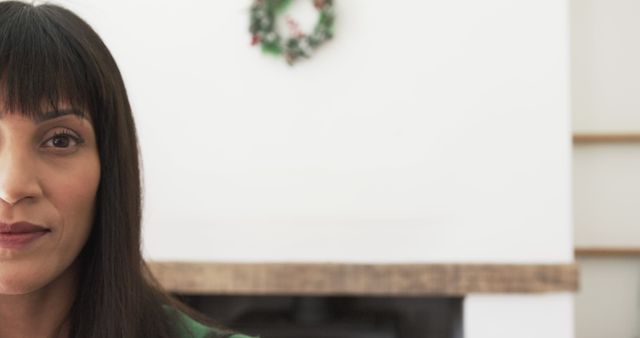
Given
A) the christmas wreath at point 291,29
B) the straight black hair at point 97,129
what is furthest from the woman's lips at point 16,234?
the christmas wreath at point 291,29

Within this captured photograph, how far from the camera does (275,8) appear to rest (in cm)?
254

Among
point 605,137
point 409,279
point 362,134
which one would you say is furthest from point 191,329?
point 605,137

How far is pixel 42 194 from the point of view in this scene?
943mm

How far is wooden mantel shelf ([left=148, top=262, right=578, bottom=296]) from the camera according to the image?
2.39 meters

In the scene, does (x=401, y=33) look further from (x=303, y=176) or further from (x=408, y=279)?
(x=408, y=279)

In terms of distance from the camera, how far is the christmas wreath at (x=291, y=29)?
8.18 ft

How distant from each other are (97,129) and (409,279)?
1509 mm

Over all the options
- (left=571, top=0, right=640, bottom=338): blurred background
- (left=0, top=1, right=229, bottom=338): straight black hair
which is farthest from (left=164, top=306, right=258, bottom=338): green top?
(left=571, top=0, right=640, bottom=338): blurred background

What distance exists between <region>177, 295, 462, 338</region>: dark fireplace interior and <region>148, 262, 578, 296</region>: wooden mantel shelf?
0.22 metres

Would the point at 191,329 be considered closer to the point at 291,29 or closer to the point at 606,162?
the point at 291,29

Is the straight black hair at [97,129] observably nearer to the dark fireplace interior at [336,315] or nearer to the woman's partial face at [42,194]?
the woman's partial face at [42,194]

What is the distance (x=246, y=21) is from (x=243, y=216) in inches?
22.8

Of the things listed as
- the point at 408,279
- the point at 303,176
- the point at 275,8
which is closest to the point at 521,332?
the point at 408,279

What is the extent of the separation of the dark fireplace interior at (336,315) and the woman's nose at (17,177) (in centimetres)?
170
